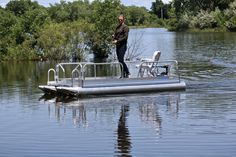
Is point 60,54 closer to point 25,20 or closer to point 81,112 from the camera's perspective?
point 25,20

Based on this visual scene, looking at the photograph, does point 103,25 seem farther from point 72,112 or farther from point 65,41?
point 72,112

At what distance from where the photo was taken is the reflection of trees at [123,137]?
35.3ft

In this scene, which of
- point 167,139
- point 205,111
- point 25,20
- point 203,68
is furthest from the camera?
point 25,20

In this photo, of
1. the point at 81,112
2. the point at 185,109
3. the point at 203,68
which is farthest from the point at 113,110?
the point at 203,68

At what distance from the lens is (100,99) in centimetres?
1775

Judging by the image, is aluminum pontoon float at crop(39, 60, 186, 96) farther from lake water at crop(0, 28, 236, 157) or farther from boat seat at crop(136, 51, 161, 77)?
lake water at crop(0, 28, 236, 157)

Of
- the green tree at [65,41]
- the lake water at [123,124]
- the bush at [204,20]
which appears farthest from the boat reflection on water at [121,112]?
the bush at [204,20]

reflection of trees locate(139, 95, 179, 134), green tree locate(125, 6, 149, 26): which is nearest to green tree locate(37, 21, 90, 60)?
reflection of trees locate(139, 95, 179, 134)

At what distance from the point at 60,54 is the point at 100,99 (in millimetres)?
22219

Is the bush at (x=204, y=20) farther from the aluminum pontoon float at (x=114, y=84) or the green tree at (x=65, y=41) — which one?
the aluminum pontoon float at (x=114, y=84)

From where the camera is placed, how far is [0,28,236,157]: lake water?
1091 centimetres

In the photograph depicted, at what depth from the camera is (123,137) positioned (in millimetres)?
11930

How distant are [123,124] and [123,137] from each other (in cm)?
148

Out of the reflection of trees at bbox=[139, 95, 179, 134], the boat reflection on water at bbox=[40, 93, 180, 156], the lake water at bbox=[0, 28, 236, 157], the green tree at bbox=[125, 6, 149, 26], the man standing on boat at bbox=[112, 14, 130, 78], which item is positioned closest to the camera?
the lake water at bbox=[0, 28, 236, 157]
